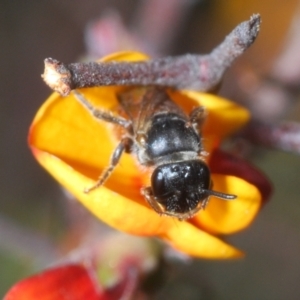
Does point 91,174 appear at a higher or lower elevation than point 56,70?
lower

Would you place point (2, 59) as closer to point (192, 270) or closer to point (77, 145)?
point (192, 270)

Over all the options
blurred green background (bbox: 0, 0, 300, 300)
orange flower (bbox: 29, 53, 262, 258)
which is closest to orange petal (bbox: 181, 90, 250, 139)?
orange flower (bbox: 29, 53, 262, 258)

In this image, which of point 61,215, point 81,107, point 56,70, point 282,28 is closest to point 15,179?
point 61,215

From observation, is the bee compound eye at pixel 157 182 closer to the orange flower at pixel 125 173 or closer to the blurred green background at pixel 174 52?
the orange flower at pixel 125 173

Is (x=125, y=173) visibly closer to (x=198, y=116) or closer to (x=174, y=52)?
(x=198, y=116)

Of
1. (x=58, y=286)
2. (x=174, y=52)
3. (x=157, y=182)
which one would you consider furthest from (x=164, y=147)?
(x=174, y=52)

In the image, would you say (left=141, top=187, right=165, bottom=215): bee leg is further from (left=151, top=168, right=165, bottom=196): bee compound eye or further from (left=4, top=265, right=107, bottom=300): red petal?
(left=4, top=265, right=107, bottom=300): red petal

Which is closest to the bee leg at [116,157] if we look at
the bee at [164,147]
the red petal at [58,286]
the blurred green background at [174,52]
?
the bee at [164,147]
